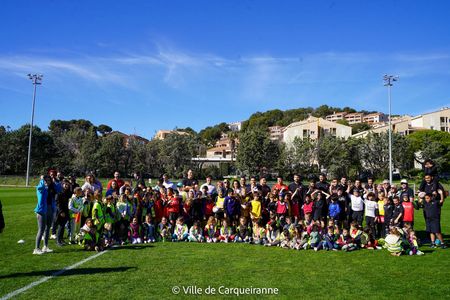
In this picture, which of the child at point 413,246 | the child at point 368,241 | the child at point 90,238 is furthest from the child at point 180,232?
the child at point 413,246

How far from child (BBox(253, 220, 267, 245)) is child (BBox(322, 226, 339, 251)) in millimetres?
1730

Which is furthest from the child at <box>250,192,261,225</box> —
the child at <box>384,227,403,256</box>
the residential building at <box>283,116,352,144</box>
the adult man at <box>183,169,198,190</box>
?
the residential building at <box>283,116,352,144</box>

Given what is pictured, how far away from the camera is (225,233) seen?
11.6m

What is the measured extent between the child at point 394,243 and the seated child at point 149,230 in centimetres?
665

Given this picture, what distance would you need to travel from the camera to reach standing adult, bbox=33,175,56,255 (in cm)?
918

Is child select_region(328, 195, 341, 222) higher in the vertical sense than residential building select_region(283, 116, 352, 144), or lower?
lower

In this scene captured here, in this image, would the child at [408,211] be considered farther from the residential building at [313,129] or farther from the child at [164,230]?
the residential building at [313,129]

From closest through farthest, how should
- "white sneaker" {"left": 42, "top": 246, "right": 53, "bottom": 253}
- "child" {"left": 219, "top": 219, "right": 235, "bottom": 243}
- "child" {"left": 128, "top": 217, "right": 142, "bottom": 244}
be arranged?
"white sneaker" {"left": 42, "top": 246, "right": 53, "bottom": 253} < "child" {"left": 128, "top": 217, "right": 142, "bottom": 244} < "child" {"left": 219, "top": 219, "right": 235, "bottom": 243}

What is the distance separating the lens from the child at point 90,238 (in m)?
9.89

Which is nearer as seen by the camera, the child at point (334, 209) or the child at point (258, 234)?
the child at point (258, 234)

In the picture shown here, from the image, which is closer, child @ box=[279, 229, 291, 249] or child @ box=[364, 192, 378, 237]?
child @ box=[279, 229, 291, 249]

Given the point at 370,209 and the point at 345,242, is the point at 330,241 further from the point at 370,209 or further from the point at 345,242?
the point at 370,209

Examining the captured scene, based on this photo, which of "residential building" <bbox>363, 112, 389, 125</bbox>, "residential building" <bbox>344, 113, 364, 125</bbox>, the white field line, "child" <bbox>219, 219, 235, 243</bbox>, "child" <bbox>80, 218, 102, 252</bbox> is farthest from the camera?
"residential building" <bbox>344, 113, 364, 125</bbox>

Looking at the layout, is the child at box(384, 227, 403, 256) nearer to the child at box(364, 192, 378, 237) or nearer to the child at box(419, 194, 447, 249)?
the child at box(364, 192, 378, 237)
